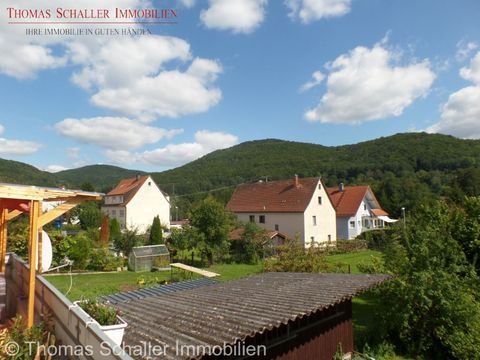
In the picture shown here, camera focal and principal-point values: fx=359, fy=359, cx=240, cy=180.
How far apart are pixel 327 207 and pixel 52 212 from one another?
1450 inches

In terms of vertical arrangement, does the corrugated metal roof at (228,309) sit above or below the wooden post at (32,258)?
below

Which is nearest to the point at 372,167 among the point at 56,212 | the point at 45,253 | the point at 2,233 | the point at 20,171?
the point at 20,171

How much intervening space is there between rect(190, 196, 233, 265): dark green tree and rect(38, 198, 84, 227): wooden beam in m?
21.3

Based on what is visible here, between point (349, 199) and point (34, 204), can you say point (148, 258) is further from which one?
point (349, 199)

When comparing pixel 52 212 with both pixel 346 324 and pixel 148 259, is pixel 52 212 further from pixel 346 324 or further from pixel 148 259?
pixel 148 259

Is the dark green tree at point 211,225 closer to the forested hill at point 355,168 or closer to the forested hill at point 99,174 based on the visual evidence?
the forested hill at point 355,168

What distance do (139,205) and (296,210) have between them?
893 inches

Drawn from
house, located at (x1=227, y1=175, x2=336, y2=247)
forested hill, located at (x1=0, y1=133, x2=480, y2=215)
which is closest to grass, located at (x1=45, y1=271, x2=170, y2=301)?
house, located at (x1=227, y1=175, x2=336, y2=247)

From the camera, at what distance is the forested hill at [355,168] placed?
6788 centimetres

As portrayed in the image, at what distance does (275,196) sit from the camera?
41.7m

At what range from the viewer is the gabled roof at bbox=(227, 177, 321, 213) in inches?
1516

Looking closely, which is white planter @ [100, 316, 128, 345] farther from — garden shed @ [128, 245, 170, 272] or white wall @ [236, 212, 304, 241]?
white wall @ [236, 212, 304, 241]

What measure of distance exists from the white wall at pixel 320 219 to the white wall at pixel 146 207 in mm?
22217

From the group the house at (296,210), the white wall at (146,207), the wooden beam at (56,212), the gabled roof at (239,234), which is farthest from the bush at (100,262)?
the wooden beam at (56,212)
